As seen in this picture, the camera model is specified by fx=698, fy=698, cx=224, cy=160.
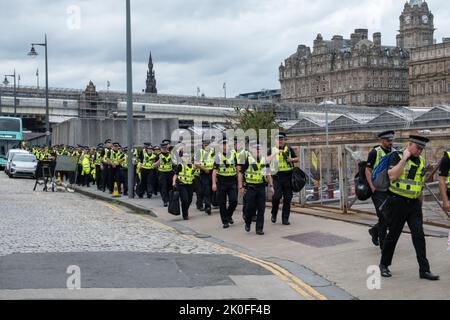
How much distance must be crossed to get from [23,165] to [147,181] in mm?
17857

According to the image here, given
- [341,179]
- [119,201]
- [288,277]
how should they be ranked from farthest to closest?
[119,201] < [341,179] < [288,277]

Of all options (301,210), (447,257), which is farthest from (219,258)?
(301,210)

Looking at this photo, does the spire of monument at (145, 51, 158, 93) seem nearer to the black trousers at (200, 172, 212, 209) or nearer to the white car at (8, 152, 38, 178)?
the white car at (8, 152, 38, 178)

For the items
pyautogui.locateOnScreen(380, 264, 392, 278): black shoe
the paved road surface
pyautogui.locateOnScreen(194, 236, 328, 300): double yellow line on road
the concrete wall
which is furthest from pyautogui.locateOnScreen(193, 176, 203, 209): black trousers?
the concrete wall

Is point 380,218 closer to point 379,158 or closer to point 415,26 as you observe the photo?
point 379,158

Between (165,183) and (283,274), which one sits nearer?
(283,274)

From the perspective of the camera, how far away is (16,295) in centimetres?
754

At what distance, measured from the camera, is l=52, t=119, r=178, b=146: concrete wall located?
108 ft

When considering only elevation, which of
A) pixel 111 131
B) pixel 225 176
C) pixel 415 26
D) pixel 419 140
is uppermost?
pixel 415 26

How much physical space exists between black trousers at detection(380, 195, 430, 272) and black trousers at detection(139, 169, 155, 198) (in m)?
14.2

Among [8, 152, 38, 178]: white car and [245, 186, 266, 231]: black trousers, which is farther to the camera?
[8, 152, 38, 178]: white car

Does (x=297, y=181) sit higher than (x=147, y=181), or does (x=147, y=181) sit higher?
(x=297, y=181)

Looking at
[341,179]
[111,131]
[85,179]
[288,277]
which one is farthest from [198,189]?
[111,131]

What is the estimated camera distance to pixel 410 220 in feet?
28.3
